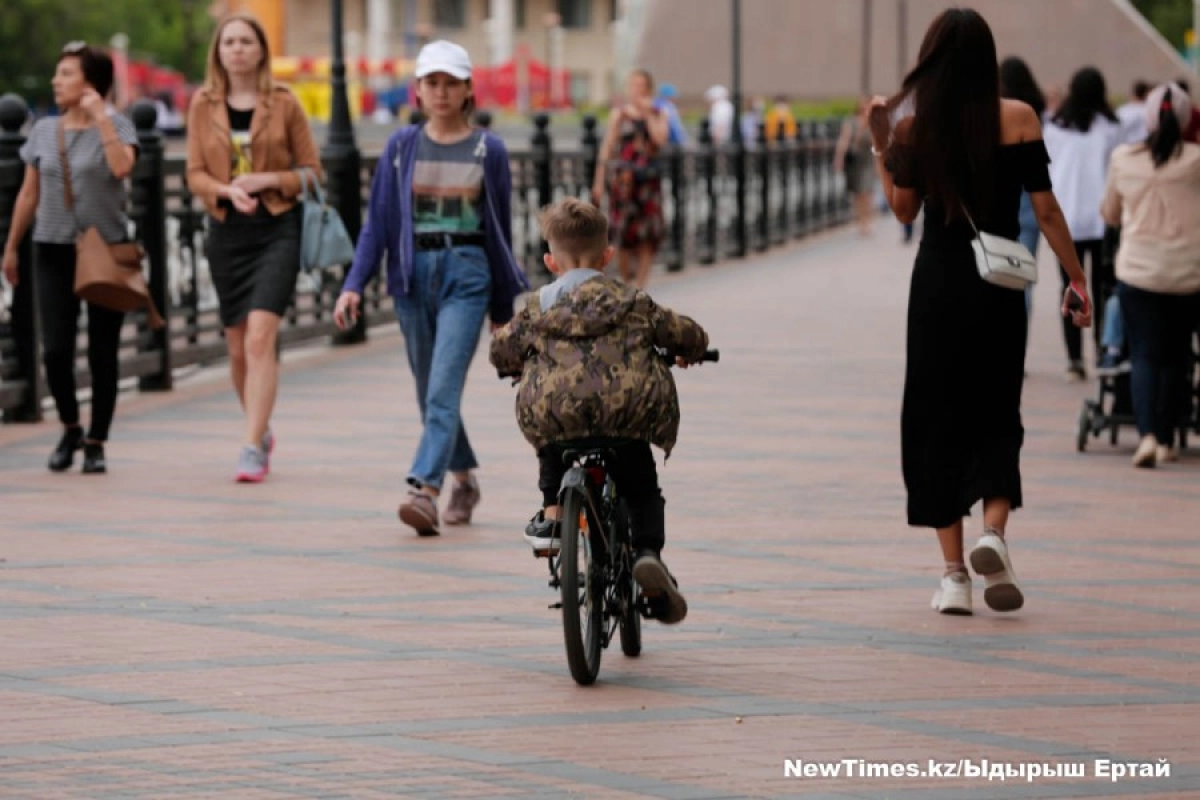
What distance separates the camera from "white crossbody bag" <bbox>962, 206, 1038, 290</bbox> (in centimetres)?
747

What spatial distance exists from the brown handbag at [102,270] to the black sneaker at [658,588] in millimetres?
4486

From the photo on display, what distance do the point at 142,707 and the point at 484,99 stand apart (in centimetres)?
10409

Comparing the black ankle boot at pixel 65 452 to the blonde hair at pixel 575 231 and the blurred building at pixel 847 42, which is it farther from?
the blurred building at pixel 847 42

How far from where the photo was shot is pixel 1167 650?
7152 millimetres

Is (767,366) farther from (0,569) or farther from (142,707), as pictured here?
(142,707)

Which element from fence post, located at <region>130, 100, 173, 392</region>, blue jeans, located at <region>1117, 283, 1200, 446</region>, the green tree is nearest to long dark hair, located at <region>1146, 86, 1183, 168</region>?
blue jeans, located at <region>1117, 283, 1200, 446</region>

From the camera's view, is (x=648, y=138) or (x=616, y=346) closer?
(x=616, y=346)

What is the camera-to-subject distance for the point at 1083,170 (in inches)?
563

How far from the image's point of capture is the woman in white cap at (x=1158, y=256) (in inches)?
429

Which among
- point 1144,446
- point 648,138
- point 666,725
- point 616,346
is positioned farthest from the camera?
point 648,138

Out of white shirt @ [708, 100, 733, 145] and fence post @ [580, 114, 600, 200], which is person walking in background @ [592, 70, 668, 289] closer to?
fence post @ [580, 114, 600, 200]

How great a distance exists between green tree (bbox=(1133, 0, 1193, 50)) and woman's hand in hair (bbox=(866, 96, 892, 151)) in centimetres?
10044

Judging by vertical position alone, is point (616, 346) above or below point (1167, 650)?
above

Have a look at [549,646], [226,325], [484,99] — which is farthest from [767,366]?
[484,99]
